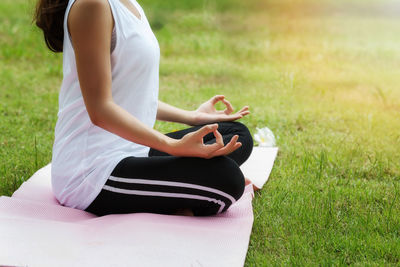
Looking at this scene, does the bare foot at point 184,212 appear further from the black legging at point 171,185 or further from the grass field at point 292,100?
the grass field at point 292,100

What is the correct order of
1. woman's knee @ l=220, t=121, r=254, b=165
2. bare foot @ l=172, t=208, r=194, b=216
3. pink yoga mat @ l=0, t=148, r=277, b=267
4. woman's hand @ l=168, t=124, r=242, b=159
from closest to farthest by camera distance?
pink yoga mat @ l=0, t=148, r=277, b=267 → woman's hand @ l=168, t=124, r=242, b=159 → bare foot @ l=172, t=208, r=194, b=216 → woman's knee @ l=220, t=121, r=254, b=165

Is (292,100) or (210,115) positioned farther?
(292,100)

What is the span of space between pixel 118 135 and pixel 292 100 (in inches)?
92.1

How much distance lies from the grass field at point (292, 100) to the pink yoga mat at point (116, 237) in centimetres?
11

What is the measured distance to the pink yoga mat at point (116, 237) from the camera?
70.6 inches

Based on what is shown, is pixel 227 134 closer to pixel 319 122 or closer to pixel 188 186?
pixel 188 186

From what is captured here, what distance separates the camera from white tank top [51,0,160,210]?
78.4 inches

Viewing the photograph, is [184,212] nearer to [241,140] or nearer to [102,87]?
[241,140]

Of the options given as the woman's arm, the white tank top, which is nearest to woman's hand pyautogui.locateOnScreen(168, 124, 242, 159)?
the woman's arm

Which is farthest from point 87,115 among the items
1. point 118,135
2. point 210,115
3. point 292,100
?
point 292,100

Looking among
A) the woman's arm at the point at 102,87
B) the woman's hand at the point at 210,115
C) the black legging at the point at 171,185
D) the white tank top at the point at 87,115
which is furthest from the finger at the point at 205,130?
the woman's hand at the point at 210,115

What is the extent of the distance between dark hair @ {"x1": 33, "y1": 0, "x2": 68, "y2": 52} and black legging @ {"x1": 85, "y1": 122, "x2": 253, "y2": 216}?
51 centimetres

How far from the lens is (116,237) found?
192 centimetres

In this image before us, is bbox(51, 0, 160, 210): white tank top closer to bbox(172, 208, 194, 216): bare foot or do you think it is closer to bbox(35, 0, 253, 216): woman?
bbox(35, 0, 253, 216): woman
